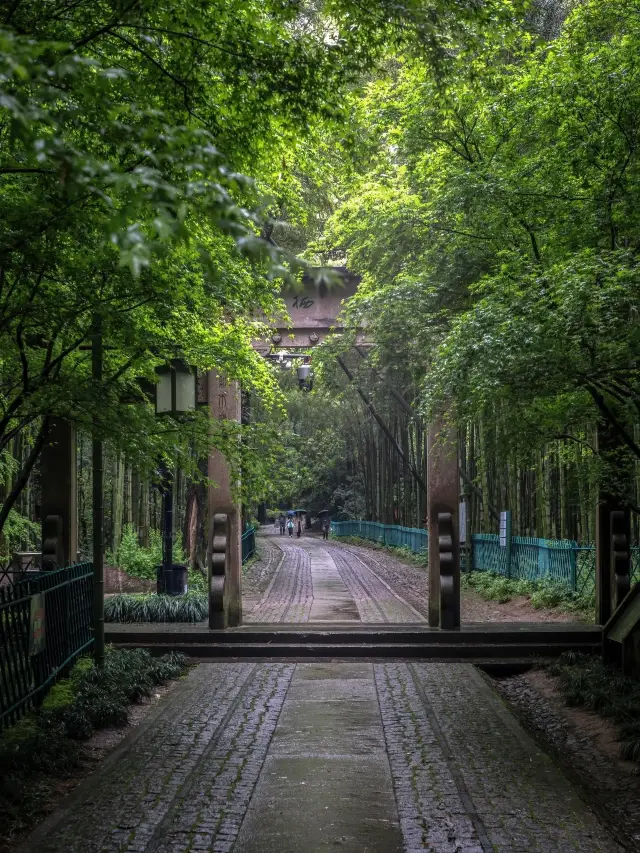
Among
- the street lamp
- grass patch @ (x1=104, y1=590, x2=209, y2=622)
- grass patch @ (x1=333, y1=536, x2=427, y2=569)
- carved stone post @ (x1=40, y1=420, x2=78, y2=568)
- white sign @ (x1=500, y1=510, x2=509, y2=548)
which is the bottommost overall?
grass patch @ (x1=333, y1=536, x2=427, y2=569)

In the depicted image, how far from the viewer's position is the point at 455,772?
23.6 ft

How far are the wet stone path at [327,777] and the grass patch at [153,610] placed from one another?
412 cm

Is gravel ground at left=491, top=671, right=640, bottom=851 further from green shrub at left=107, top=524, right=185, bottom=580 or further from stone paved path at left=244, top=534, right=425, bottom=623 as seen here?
green shrub at left=107, top=524, right=185, bottom=580

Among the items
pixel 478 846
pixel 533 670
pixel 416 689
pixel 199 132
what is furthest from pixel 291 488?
pixel 199 132

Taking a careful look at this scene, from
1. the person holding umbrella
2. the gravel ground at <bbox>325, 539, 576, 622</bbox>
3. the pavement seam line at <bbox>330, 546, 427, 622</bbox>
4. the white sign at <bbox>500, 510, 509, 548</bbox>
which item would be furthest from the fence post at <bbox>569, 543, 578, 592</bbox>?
the person holding umbrella

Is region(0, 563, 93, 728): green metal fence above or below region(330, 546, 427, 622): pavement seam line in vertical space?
above

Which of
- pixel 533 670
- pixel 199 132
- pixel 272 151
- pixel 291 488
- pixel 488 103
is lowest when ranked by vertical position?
pixel 533 670

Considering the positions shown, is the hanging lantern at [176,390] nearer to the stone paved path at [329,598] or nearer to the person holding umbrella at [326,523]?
the stone paved path at [329,598]

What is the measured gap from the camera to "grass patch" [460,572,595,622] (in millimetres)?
17078

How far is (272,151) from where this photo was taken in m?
8.21

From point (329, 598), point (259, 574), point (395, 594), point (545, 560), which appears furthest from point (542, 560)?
point (259, 574)

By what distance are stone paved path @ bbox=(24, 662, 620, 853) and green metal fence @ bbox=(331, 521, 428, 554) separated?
24.2 m

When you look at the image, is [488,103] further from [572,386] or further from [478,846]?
[478,846]

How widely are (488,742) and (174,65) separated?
19.6 feet
